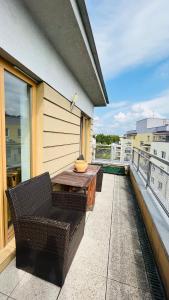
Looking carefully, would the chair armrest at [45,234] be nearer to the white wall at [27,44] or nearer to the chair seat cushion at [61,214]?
the chair seat cushion at [61,214]

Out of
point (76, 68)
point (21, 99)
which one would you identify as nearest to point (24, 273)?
point (21, 99)

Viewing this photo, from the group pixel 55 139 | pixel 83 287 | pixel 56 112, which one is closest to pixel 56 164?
pixel 55 139

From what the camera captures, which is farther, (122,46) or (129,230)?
(122,46)

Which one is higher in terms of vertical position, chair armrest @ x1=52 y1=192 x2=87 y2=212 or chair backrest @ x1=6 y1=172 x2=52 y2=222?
chair backrest @ x1=6 y1=172 x2=52 y2=222

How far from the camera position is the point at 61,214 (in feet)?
5.90

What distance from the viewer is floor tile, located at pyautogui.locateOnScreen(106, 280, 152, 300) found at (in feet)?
4.37

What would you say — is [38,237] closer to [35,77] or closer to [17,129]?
[17,129]

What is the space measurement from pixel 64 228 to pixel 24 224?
15.6 inches

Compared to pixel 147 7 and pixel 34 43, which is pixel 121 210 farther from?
pixel 147 7

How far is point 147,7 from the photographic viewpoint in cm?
221

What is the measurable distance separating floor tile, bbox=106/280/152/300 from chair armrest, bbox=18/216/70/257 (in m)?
0.57

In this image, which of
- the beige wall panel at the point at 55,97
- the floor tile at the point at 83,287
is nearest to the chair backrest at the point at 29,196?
the floor tile at the point at 83,287

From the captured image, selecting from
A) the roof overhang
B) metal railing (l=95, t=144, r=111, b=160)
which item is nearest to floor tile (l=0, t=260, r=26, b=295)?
the roof overhang

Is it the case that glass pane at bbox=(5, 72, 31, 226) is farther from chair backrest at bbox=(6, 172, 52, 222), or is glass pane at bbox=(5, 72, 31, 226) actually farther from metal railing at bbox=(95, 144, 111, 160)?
metal railing at bbox=(95, 144, 111, 160)
